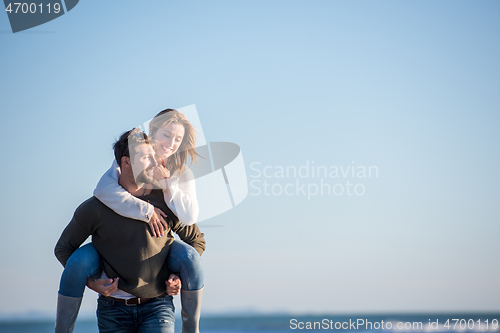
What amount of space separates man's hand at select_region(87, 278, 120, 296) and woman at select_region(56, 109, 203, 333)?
0.15 feet

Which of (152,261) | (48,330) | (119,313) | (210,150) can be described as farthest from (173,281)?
(48,330)

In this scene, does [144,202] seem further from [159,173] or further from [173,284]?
[173,284]

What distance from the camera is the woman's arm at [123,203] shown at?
7.17 ft

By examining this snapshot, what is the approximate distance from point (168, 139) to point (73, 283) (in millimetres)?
850

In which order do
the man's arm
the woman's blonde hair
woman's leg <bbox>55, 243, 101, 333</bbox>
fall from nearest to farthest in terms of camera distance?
woman's leg <bbox>55, 243, 101, 333</bbox> < the man's arm < the woman's blonde hair

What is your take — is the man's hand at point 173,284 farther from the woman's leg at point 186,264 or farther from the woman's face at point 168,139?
the woman's face at point 168,139

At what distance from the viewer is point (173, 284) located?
2264 mm

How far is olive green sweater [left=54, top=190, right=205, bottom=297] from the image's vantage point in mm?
2213

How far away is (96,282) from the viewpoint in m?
2.21

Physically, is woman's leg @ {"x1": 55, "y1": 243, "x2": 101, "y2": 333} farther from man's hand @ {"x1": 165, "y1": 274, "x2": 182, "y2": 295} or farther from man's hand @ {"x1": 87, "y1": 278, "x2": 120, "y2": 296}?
man's hand @ {"x1": 165, "y1": 274, "x2": 182, "y2": 295}

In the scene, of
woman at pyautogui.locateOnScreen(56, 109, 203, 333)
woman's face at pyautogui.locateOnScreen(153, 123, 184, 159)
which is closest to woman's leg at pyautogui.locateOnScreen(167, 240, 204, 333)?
woman at pyautogui.locateOnScreen(56, 109, 203, 333)

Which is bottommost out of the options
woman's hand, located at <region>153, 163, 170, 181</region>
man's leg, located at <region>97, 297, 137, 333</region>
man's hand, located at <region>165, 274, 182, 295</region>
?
man's leg, located at <region>97, 297, 137, 333</region>

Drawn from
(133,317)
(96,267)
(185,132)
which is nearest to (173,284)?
(133,317)

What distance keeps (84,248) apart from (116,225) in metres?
0.19
